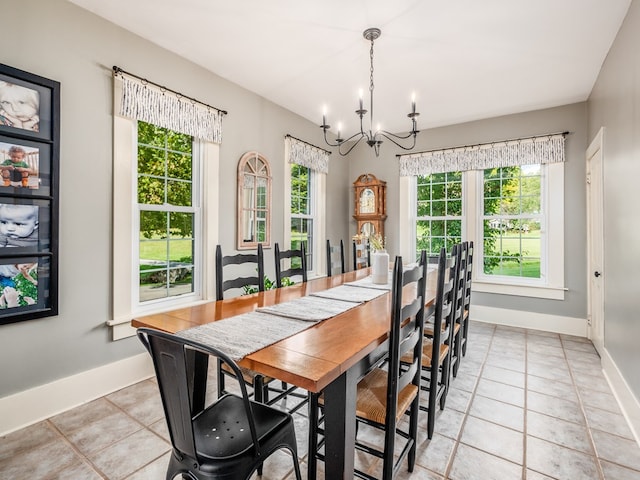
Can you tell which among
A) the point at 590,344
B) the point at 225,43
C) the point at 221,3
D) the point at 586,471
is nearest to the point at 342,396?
the point at 586,471

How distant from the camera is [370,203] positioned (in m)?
5.20

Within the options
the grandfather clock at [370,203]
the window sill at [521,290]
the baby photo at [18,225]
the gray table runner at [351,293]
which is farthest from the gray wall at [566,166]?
the baby photo at [18,225]

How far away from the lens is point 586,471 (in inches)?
67.1

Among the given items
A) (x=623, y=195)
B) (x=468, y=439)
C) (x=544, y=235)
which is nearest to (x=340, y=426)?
(x=468, y=439)

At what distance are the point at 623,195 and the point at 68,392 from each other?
14.0 ft

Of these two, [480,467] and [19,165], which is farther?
[19,165]

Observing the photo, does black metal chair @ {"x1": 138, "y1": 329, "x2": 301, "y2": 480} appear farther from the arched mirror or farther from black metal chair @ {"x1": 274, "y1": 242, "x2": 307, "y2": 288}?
the arched mirror

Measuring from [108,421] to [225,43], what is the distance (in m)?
2.99

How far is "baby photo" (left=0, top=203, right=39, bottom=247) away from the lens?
1.98 metres

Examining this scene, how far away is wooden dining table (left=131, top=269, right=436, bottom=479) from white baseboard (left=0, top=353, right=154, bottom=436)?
1.22 m

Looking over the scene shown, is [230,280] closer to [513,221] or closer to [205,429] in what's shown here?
[205,429]

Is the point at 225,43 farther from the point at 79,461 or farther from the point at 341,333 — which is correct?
the point at 79,461

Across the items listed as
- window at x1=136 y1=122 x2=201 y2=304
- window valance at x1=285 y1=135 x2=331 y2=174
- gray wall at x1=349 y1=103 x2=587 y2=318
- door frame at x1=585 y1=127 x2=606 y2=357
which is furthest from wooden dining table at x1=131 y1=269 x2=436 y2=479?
gray wall at x1=349 y1=103 x2=587 y2=318

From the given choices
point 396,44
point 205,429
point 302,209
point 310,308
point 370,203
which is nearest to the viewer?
point 205,429
